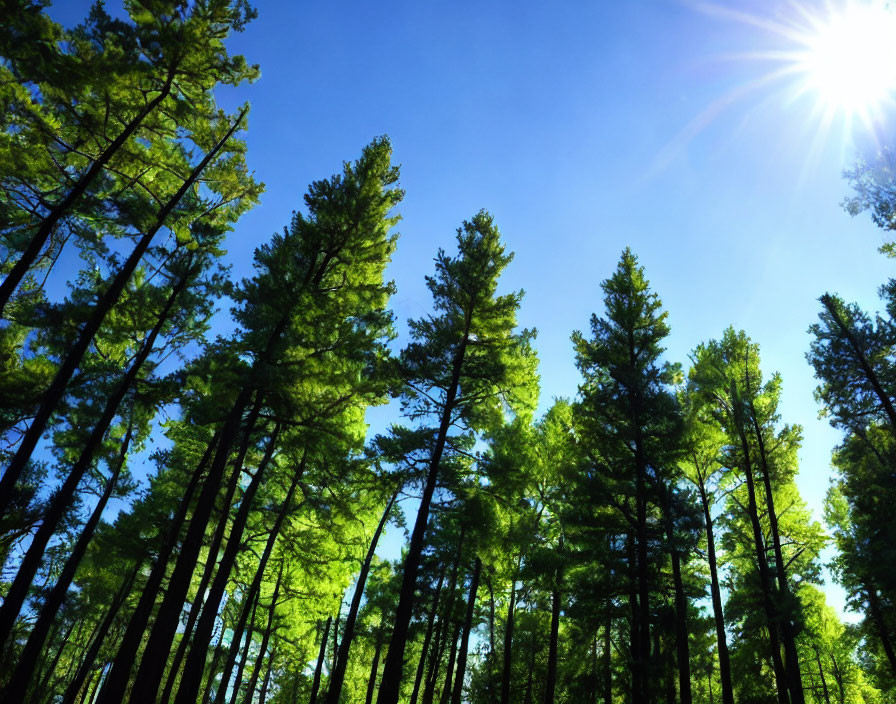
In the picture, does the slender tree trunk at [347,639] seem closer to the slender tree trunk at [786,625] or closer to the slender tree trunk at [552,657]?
the slender tree trunk at [552,657]

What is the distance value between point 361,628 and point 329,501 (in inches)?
459

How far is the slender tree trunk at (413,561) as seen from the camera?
10.1 m

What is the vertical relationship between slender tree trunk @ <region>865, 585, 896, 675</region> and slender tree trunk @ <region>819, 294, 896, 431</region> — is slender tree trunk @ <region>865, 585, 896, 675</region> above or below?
below

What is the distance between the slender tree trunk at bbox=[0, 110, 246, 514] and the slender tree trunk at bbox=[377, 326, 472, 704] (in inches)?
321

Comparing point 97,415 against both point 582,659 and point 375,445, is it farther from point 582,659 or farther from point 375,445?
point 582,659

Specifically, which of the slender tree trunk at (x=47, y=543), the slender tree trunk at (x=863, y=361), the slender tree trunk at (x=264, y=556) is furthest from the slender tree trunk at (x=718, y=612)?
the slender tree trunk at (x=47, y=543)

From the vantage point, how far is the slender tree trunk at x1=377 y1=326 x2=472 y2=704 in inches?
400

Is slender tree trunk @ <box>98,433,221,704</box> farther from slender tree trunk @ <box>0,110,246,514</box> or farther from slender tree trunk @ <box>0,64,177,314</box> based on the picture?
slender tree trunk @ <box>0,64,177,314</box>

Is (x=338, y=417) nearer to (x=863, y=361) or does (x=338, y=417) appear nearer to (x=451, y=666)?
(x=451, y=666)

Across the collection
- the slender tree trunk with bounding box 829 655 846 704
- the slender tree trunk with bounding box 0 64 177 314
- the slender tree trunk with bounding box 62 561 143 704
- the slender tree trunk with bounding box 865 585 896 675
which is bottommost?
the slender tree trunk with bounding box 62 561 143 704

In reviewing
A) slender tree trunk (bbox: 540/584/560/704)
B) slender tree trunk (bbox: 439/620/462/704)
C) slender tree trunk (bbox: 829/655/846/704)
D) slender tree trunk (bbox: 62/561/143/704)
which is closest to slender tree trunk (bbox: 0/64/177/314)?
A: slender tree trunk (bbox: 62/561/143/704)

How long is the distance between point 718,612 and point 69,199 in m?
19.6

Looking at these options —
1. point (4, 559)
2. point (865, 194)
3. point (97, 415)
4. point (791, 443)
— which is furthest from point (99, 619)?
point (865, 194)

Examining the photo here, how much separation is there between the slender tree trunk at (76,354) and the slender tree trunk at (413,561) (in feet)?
26.8
